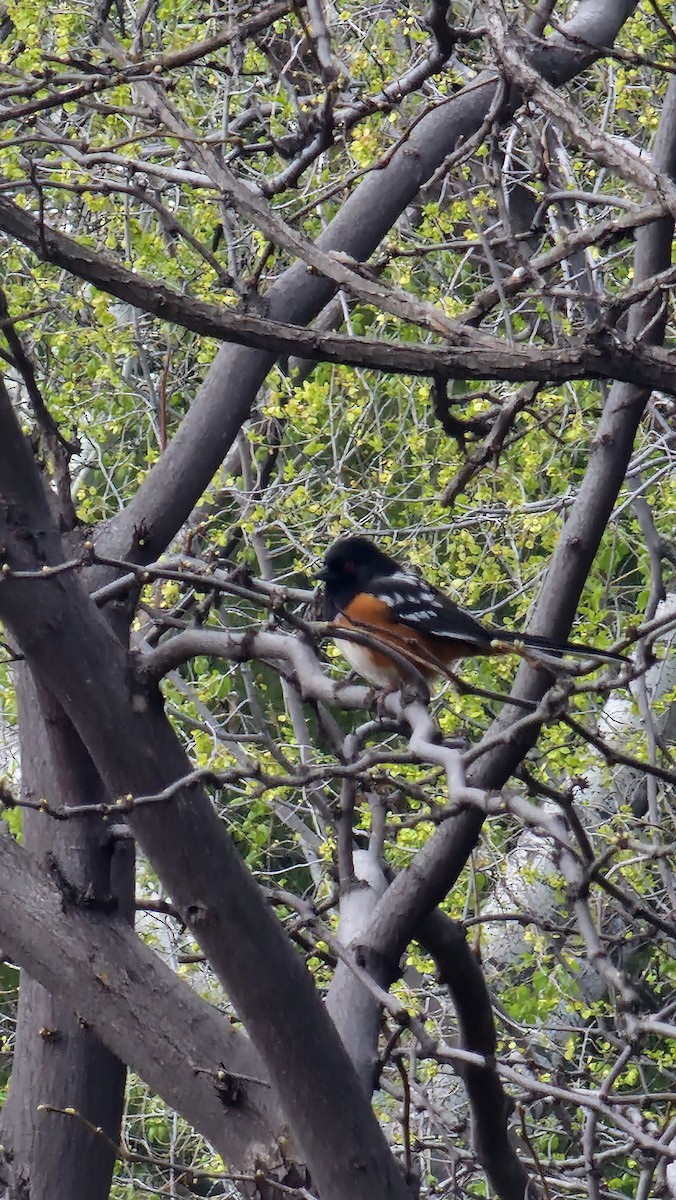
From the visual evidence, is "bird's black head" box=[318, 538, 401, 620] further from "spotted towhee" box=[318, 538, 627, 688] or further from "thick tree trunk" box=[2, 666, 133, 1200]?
"thick tree trunk" box=[2, 666, 133, 1200]

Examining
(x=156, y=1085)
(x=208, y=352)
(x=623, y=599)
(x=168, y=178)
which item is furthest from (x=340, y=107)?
(x=623, y=599)

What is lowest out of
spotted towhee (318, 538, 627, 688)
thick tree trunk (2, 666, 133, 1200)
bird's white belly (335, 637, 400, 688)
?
thick tree trunk (2, 666, 133, 1200)

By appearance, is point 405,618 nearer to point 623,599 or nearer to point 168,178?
point 168,178

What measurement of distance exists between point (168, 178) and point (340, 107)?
999 millimetres

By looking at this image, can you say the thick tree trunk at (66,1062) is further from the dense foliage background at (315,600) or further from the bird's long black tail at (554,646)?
the bird's long black tail at (554,646)

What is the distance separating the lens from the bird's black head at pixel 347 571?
3803 millimetres

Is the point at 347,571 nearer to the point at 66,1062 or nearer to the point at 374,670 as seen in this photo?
the point at 374,670

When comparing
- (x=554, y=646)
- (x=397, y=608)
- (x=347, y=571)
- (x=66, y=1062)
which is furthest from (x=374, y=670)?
(x=66, y=1062)

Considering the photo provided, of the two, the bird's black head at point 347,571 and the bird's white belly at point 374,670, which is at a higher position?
the bird's black head at point 347,571

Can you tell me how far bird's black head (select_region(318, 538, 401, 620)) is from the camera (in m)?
3.80

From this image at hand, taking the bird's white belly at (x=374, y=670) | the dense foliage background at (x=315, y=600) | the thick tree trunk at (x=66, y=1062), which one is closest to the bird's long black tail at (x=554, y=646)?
the dense foliage background at (x=315, y=600)

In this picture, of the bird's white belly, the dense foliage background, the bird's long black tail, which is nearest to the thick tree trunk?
the dense foliage background

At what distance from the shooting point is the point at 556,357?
2.15 m

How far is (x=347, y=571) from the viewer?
3.83 m
